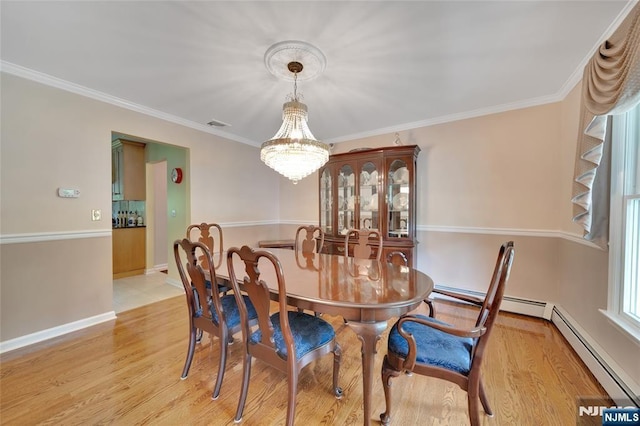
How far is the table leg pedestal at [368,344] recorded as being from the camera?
1218 millimetres

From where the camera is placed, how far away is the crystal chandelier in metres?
1.93

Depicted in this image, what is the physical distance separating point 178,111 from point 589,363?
4.57 metres

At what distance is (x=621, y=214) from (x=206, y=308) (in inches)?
109

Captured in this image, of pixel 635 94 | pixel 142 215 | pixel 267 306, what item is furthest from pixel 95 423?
pixel 142 215

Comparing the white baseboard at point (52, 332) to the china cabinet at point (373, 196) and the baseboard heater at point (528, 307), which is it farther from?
the baseboard heater at point (528, 307)

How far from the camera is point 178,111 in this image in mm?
3014

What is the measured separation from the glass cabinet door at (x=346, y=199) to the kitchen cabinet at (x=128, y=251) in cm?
366

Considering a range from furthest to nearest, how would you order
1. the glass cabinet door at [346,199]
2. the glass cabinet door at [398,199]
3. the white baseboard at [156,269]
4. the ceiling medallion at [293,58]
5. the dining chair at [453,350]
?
the white baseboard at [156,269] → the glass cabinet door at [346,199] → the glass cabinet door at [398,199] → the ceiling medallion at [293,58] → the dining chair at [453,350]

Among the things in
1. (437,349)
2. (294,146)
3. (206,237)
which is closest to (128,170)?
(206,237)

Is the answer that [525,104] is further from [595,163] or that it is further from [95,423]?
[95,423]

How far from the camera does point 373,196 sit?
11.3 feet

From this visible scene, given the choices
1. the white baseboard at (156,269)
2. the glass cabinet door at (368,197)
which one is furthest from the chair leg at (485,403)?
the white baseboard at (156,269)

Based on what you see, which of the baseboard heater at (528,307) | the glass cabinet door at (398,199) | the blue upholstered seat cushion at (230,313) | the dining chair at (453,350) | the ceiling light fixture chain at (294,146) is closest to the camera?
the dining chair at (453,350)

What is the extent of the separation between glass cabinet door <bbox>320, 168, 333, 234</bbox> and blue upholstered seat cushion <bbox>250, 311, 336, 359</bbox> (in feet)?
7.24
